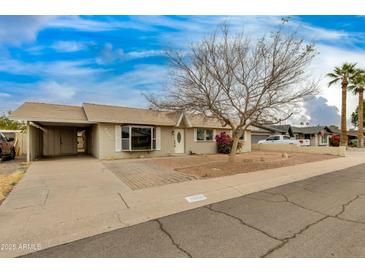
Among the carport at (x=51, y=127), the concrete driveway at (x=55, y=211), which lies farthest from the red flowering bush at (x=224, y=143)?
the concrete driveway at (x=55, y=211)

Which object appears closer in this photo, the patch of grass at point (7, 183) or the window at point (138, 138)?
the patch of grass at point (7, 183)

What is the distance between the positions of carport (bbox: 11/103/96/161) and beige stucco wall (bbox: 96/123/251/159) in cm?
125

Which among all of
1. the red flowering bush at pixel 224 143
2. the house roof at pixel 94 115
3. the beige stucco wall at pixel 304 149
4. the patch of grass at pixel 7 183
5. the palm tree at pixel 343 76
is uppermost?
the palm tree at pixel 343 76

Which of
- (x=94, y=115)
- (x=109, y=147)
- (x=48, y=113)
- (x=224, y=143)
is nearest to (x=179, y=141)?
(x=224, y=143)

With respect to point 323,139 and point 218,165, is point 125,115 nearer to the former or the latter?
point 218,165

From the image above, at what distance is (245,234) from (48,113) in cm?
1486

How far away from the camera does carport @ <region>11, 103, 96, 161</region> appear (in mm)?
13477

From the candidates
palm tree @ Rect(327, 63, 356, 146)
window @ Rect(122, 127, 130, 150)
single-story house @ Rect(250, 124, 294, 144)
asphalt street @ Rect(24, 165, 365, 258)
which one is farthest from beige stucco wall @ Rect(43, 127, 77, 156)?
palm tree @ Rect(327, 63, 356, 146)

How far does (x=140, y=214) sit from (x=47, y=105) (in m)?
15.2

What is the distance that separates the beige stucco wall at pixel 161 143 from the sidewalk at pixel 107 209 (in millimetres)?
6743

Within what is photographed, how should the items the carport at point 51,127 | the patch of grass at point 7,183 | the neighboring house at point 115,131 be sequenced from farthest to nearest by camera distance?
the neighboring house at point 115,131
the carport at point 51,127
the patch of grass at point 7,183

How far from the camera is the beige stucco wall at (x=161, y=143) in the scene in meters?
14.9

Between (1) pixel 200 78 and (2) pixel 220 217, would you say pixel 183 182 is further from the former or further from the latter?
(1) pixel 200 78

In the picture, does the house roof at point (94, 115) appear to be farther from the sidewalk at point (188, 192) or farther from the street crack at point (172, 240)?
the street crack at point (172, 240)
